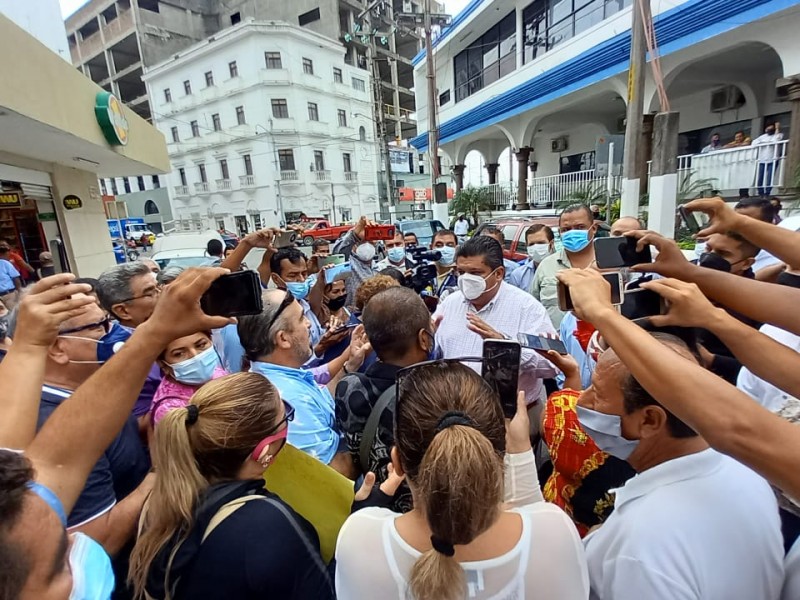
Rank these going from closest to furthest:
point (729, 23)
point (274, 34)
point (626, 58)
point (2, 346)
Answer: point (2, 346) → point (729, 23) → point (626, 58) → point (274, 34)

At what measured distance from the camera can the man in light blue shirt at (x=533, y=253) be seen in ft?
14.8

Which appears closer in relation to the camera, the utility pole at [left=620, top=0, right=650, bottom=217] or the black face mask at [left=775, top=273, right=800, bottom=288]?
the black face mask at [left=775, top=273, right=800, bottom=288]

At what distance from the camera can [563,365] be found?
1.83 m

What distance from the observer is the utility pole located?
5.73 meters

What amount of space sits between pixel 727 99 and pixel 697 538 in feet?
39.5

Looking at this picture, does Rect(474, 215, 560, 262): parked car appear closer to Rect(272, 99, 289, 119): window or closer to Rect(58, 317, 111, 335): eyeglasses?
Rect(58, 317, 111, 335): eyeglasses

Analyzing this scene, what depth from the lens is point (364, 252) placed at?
4.77 meters

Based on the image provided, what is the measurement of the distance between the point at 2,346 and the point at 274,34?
33.6 metres

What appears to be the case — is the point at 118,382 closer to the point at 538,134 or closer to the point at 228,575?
the point at 228,575

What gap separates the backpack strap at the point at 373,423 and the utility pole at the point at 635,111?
Answer: 257 inches

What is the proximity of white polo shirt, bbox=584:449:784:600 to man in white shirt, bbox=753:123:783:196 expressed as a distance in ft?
27.4

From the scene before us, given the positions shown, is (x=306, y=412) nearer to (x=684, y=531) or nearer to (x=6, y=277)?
(x=684, y=531)

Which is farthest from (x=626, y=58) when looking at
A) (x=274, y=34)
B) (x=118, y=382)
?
(x=274, y=34)

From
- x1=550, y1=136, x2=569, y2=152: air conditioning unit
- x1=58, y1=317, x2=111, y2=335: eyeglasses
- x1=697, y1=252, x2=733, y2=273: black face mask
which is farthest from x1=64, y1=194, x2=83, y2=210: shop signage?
x1=550, y1=136, x2=569, y2=152: air conditioning unit
